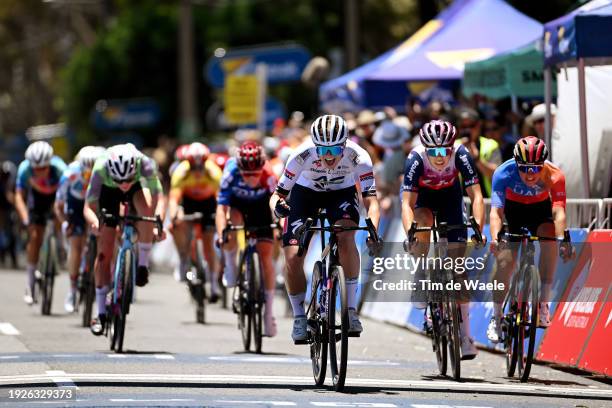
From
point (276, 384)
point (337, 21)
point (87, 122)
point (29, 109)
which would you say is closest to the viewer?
point (276, 384)

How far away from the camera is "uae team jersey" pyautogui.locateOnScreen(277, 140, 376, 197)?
476 inches

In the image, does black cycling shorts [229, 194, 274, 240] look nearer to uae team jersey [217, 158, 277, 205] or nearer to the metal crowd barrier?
uae team jersey [217, 158, 277, 205]

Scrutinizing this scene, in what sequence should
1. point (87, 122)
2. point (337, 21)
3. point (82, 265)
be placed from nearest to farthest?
1. point (82, 265)
2. point (337, 21)
3. point (87, 122)

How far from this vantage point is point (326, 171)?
12.2 m

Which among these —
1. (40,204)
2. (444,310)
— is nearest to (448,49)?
(40,204)

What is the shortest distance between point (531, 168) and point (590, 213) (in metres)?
1.63

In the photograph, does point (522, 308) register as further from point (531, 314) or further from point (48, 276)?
point (48, 276)

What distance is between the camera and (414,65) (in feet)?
72.8

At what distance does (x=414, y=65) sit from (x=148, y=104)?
27.3 m

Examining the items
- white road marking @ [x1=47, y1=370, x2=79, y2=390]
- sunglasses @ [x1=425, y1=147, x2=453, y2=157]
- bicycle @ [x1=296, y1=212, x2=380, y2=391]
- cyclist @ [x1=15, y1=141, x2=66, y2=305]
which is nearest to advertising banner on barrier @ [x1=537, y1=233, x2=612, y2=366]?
sunglasses @ [x1=425, y1=147, x2=453, y2=157]

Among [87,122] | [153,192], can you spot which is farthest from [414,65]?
[87,122]

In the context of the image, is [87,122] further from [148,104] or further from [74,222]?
[74,222]

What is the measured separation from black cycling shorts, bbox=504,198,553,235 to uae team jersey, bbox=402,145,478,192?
38cm

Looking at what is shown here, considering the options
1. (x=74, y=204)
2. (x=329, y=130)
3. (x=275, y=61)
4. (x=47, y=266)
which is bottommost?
(x=47, y=266)
